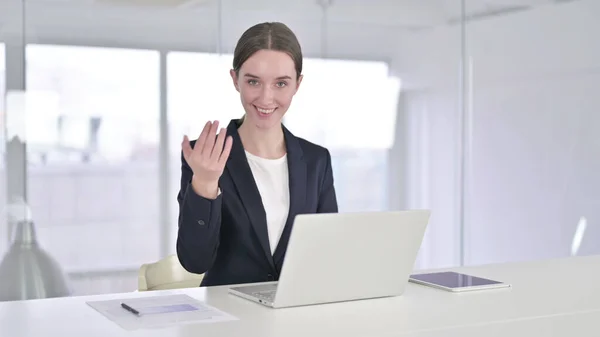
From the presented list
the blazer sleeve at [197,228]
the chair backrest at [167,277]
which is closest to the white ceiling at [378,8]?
the chair backrest at [167,277]

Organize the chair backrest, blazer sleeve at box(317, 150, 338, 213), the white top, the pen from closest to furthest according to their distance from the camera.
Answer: the pen < the white top < blazer sleeve at box(317, 150, 338, 213) < the chair backrest

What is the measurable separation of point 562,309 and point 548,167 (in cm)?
365

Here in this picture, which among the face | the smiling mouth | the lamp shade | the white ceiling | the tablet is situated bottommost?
the lamp shade

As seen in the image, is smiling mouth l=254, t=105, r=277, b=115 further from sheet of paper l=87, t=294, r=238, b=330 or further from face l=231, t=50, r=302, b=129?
sheet of paper l=87, t=294, r=238, b=330

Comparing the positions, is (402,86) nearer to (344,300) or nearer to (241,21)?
(241,21)

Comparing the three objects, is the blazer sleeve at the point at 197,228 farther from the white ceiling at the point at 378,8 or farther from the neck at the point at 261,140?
the white ceiling at the point at 378,8

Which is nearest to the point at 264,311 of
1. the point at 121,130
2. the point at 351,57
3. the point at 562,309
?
the point at 562,309

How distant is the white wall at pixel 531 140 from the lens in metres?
5.45

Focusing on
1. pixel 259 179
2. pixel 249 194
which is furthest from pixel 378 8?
pixel 249 194

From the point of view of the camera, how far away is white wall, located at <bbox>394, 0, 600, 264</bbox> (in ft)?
17.9

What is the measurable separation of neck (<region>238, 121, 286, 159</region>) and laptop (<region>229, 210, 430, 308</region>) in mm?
608

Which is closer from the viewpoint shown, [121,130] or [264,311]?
[264,311]

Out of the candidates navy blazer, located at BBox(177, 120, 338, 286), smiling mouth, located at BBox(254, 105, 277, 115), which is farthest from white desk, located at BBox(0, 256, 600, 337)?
smiling mouth, located at BBox(254, 105, 277, 115)

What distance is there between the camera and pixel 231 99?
4777mm
